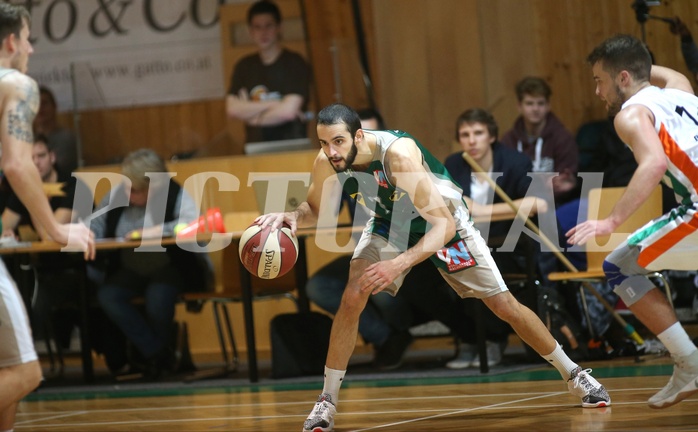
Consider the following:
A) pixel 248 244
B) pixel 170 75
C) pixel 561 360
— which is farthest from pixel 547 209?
pixel 170 75

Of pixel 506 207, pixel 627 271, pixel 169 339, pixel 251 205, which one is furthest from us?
pixel 251 205

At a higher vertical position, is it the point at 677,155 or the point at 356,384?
the point at 677,155

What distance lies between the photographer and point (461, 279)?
542cm

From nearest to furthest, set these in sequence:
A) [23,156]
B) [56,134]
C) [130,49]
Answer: [23,156] < [56,134] < [130,49]

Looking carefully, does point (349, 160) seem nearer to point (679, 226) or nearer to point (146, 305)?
point (679, 226)

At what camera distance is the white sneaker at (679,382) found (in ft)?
16.0

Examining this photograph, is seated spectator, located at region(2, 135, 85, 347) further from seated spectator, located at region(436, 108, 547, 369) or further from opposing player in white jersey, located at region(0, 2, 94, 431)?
opposing player in white jersey, located at region(0, 2, 94, 431)

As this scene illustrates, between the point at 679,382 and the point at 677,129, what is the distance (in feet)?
3.96

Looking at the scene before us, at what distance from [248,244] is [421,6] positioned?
206 inches

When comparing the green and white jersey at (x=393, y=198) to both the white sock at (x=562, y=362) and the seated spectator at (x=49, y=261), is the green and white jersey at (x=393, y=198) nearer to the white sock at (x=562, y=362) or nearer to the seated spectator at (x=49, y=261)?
the white sock at (x=562, y=362)

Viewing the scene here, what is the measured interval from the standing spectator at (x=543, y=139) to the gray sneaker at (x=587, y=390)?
3.04m

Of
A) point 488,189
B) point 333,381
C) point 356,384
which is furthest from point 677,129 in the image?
point 356,384

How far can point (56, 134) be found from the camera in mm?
10367

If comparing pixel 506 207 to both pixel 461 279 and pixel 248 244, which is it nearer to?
pixel 461 279
